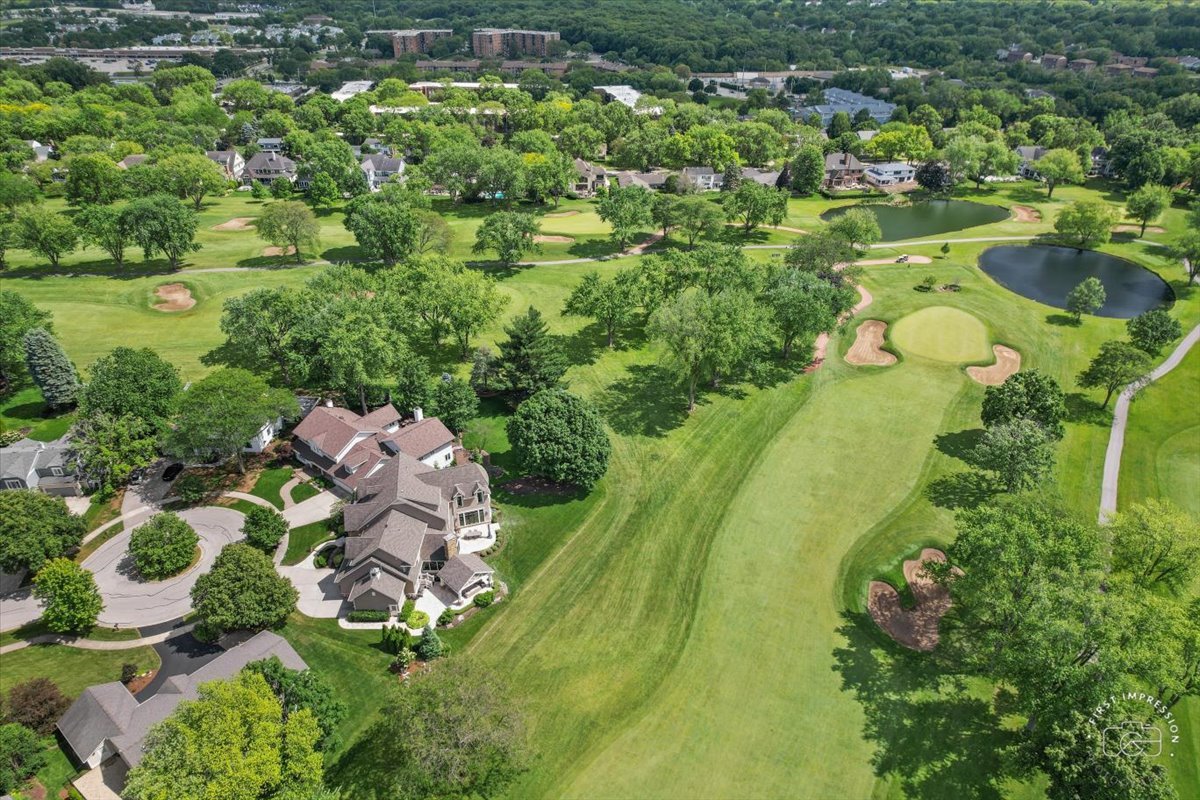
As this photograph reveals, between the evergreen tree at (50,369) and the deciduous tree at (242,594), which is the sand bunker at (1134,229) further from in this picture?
the evergreen tree at (50,369)

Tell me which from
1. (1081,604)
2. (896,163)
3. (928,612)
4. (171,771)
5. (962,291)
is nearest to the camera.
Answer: (171,771)

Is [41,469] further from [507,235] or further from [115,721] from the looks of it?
[507,235]

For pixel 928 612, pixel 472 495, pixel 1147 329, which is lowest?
pixel 928 612

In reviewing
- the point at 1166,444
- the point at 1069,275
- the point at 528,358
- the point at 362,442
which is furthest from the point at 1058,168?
the point at 362,442

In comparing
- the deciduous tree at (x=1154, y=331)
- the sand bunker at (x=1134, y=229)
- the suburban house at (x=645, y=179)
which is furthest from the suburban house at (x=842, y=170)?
the deciduous tree at (x=1154, y=331)

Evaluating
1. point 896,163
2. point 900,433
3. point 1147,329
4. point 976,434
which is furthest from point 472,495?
point 896,163

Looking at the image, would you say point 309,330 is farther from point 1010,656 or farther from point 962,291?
point 962,291
